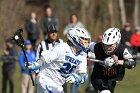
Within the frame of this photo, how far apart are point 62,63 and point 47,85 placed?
1.42 ft

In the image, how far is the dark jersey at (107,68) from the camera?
10953 mm

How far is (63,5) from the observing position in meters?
41.7

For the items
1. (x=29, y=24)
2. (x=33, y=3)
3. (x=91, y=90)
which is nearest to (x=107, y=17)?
(x=33, y=3)

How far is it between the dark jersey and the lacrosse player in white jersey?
0.94 m

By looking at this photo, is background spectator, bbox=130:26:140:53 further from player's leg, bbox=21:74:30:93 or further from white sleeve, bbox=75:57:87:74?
white sleeve, bbox=75:57:87:74

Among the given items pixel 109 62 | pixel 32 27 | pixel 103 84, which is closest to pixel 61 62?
pixel 109 62

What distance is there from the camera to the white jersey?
9938mm

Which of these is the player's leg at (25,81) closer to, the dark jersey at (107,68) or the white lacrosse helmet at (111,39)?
the dark jersey at (107,68)

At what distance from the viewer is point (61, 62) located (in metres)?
10.0

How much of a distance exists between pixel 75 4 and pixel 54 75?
104 feet

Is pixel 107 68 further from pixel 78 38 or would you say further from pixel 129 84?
pixel 129 84

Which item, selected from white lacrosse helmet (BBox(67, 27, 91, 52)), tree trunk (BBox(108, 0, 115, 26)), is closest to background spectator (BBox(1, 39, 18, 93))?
white lacrosse helmet (BBox(67, 27, 91, 52))

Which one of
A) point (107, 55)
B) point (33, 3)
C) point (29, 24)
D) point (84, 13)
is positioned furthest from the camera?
point (33, 3)

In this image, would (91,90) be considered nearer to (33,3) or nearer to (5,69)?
(5,69)
